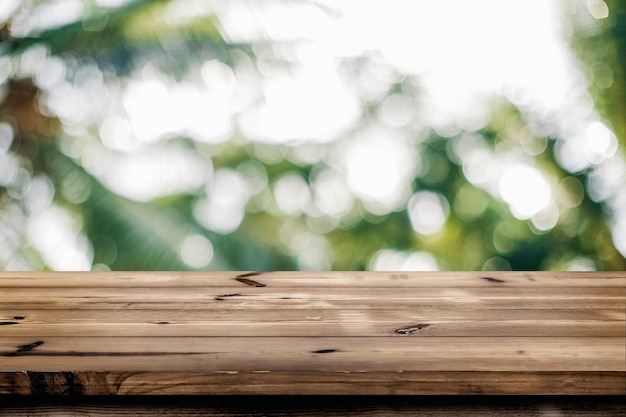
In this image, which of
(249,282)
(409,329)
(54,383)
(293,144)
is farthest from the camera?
(293,144)

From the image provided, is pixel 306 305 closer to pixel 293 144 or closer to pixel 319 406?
pixel 319 406

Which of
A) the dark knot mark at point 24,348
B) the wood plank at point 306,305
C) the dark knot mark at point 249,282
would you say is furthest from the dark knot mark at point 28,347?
the dark knot mark at point 249,282

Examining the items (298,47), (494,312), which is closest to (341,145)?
(298,47)

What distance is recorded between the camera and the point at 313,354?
63cm

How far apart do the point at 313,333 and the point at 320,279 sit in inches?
8.1

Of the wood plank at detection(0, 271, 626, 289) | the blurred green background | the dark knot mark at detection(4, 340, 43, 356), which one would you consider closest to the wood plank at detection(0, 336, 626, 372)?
the dark knot mark at detection(4, 340, 43, 356)

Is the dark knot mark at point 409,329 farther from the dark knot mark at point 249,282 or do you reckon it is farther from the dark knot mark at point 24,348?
the dark knot mark at point 24,348

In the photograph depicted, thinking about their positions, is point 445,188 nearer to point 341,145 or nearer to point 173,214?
point 341,145

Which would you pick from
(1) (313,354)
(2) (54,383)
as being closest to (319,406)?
(1) (313,354)

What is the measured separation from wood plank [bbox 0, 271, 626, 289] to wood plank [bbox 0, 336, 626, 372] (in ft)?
0.62

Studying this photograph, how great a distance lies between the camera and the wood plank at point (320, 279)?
85cm

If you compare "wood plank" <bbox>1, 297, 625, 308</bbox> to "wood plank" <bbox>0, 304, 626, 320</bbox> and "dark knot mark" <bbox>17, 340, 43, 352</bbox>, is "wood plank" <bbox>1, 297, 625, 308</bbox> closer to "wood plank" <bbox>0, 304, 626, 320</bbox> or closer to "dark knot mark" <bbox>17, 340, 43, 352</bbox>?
"wood plank" <bbox>0, 304, 626, 320</bbox>

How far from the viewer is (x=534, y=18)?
3463mm

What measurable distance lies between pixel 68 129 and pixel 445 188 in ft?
6.69
